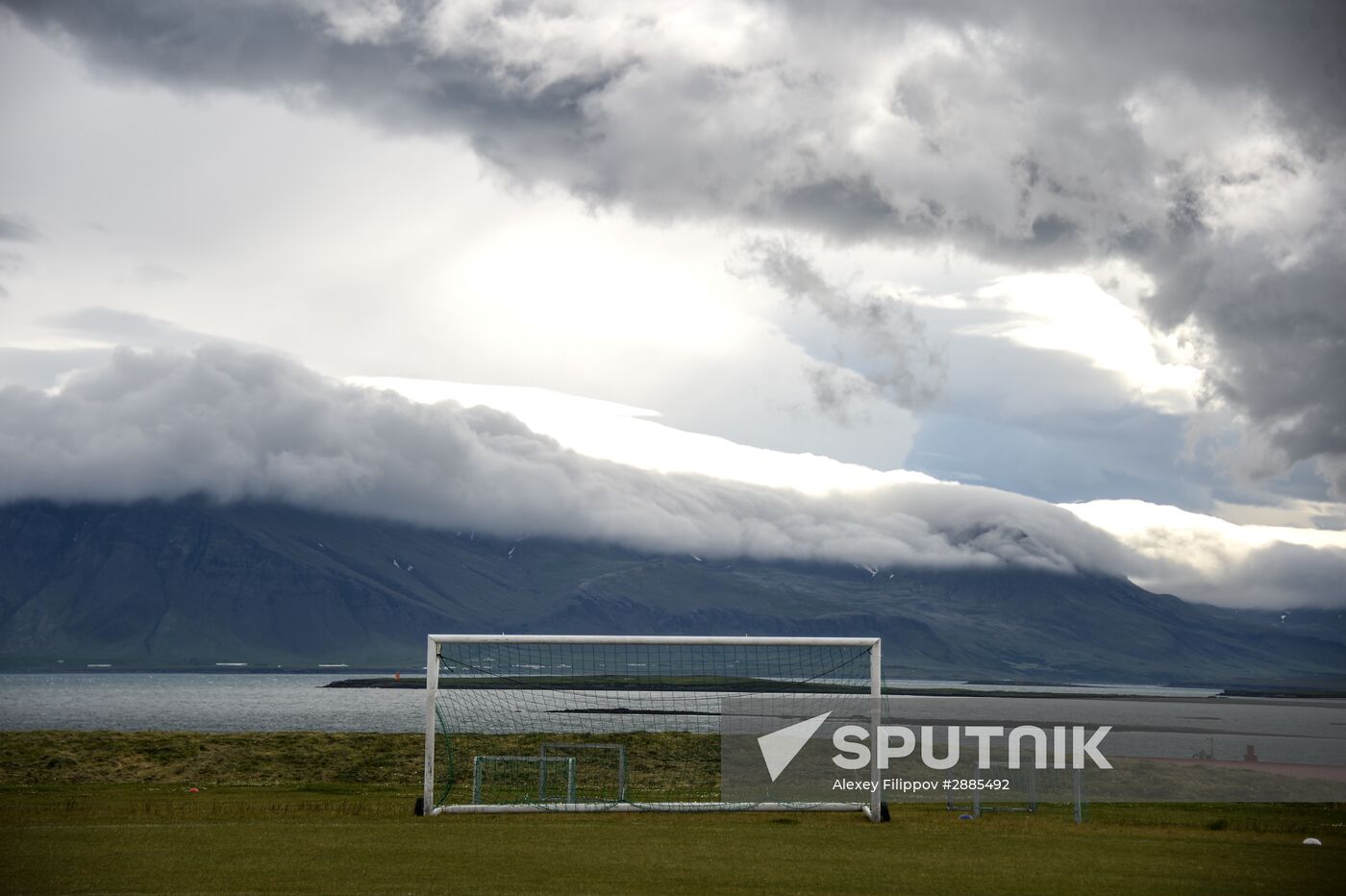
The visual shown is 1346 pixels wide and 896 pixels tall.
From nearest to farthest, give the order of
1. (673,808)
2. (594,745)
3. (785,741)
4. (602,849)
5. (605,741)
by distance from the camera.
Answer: (602,849) < (673,808) < (785,741) < (594,745) < (605,741)

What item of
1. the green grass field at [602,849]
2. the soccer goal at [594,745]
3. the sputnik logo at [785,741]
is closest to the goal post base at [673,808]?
the soccer goal at [594,745]

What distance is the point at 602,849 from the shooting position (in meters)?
23.5

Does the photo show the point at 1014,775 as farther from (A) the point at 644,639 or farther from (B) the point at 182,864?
(B) the point at 182,864

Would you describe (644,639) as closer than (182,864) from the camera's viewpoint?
No

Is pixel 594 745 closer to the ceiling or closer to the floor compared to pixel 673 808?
closer to the ceiling

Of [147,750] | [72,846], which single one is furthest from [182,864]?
[147,750]

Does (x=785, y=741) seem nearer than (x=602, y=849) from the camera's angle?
No

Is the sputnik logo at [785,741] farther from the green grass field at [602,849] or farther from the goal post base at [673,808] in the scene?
the goal post base at [673,808]

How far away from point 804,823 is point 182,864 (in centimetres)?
1357

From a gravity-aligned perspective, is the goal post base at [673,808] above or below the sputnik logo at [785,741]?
below

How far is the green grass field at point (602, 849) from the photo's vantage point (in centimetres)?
1936

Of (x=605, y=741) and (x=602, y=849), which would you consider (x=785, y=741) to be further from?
(x=605, y=741)

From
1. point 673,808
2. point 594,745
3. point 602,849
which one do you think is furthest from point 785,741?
point 602,849

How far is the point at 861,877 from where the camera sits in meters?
20.0
